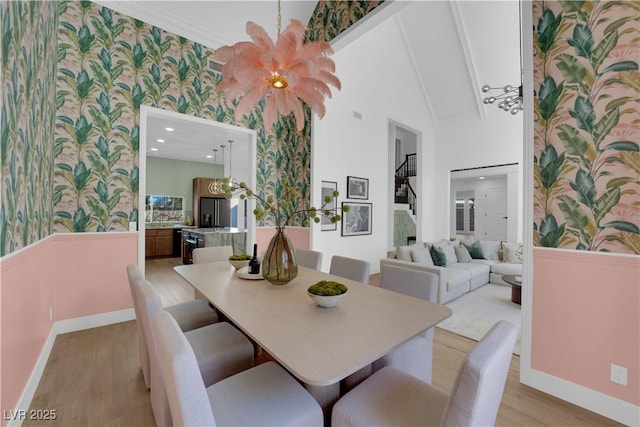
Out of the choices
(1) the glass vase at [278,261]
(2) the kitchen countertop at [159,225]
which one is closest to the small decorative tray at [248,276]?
(1) the glass vase at [278,261]

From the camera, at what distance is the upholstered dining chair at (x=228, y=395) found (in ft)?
2.51

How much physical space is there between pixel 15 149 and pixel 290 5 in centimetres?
372

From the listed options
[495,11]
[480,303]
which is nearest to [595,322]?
[480,303]

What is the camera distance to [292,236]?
15.1 ft

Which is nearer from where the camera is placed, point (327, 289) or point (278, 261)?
point (327, 289)

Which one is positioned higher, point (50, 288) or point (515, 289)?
point (50, 288)

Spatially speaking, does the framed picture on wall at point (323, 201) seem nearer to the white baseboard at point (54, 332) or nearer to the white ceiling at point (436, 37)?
the white ceiling at point (436, 37)

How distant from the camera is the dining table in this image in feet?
3.05

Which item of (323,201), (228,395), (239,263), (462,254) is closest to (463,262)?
(462,254)

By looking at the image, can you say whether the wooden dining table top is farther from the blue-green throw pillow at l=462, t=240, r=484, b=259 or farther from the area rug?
the blue-green throw pillow at l=462, t=240, r=484, b=259

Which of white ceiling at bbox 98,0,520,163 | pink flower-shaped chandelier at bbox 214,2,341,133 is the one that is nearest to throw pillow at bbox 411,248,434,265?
pink flower-shaped chandelier at bbox 214,2,341,133

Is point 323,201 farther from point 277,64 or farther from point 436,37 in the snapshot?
point 436,37

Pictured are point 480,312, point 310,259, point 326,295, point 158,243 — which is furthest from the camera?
point 158,243

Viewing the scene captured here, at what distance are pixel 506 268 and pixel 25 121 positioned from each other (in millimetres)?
5971
